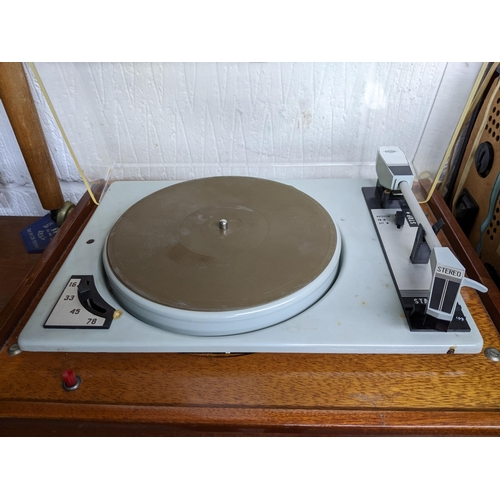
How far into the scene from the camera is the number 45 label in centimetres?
73

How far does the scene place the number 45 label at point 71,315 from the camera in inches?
28.8

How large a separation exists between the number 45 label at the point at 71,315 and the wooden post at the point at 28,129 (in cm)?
47

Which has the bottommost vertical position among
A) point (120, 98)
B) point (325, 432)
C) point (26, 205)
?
point (26, 205)

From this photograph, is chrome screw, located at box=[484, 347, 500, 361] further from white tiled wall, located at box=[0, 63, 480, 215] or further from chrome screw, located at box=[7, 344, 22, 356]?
chrome screw, located at box=[7, 344, 22, 356]

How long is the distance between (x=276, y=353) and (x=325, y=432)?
145mm

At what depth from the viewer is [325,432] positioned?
64 cm

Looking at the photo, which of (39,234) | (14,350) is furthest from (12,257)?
(14,350)

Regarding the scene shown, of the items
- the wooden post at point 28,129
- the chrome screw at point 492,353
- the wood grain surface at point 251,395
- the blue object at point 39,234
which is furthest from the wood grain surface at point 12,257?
the chrome screw at point 492,353

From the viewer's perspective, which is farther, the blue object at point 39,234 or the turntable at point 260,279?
the blue object at point 39,234

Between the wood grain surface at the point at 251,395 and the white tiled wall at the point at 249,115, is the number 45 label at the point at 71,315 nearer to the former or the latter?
the wood grain surface at the point at 251,395

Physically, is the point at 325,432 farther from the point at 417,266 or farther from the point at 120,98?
the point at 120,98

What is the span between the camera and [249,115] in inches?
43.9

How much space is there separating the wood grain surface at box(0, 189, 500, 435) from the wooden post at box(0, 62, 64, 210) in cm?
56

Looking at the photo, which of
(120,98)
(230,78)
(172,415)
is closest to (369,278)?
(172,415)
